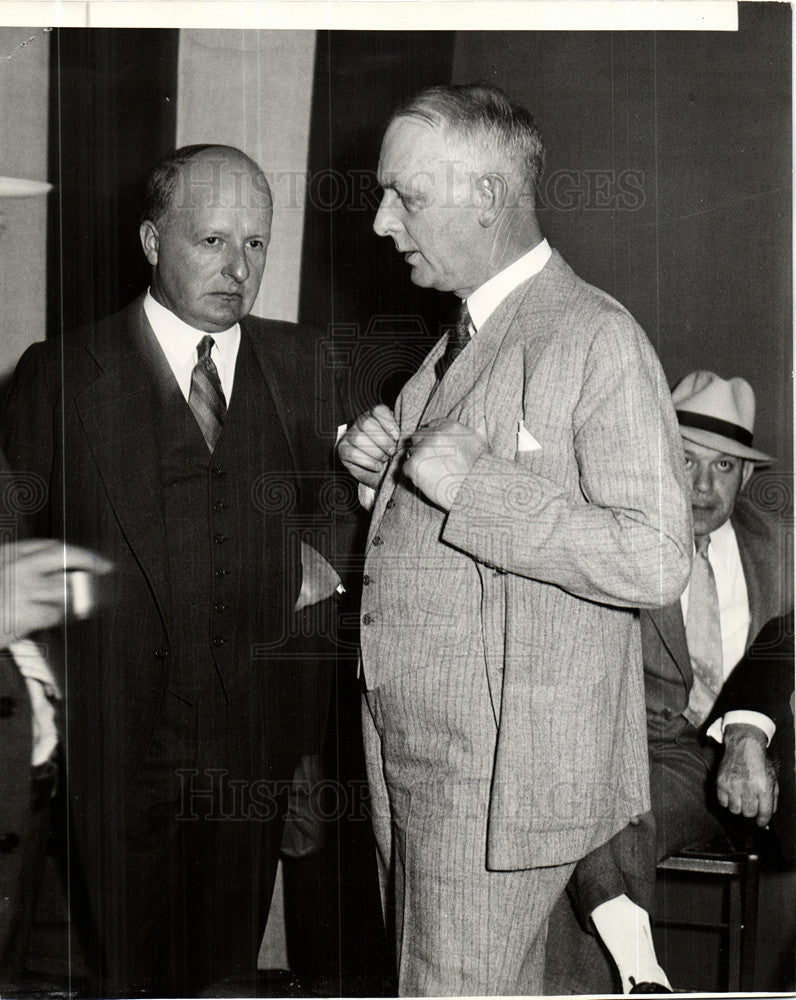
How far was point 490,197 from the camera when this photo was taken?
7.20 feet

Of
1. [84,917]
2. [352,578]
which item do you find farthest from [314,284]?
[84,917]

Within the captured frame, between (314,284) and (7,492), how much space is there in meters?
0.83

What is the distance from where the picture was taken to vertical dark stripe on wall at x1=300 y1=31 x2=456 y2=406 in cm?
249

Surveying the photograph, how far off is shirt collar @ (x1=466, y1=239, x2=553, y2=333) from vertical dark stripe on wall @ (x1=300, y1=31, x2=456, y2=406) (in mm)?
304

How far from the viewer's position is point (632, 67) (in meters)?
2.52

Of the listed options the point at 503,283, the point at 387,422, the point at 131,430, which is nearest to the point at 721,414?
the point at 503,283

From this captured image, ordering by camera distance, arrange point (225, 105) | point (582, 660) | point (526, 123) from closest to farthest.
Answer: point (582, 660)
point (526, 123)
point (225, 105)

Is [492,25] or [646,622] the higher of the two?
[492,25]

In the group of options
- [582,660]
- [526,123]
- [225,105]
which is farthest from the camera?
[225,105]

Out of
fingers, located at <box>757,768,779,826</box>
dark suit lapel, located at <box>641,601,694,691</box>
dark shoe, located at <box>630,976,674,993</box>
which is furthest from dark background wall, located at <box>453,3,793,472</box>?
dark shoe, located at <box>630,976,674,993</box>

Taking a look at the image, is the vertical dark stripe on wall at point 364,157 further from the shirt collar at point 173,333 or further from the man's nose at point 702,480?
the man's nose at point 702,480

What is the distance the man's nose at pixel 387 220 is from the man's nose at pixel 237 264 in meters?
0.37

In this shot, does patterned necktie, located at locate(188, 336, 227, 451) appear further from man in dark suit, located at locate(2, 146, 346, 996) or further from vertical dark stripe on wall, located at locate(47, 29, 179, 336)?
vertical dark stripe on wall, located at locate(47, 29, 179, 336)

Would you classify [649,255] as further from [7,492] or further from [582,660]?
[7,492]
